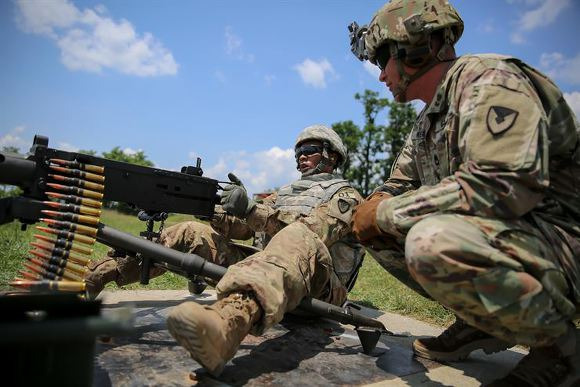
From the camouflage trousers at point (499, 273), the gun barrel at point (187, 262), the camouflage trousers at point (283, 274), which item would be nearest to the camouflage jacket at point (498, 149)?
the camouflage trousers at point (499, 273)

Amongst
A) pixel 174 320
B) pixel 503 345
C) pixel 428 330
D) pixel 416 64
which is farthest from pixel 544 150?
pixel 428 330

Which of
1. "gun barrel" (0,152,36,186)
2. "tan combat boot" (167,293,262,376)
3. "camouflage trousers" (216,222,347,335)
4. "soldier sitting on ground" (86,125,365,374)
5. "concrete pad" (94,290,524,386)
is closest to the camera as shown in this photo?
"tan combat boot" (167,293,262,376)

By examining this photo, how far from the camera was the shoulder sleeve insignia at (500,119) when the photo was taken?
198 cm

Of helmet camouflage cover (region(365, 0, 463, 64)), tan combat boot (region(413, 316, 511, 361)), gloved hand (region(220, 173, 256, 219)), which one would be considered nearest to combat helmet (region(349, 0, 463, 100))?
helmet camouflage cover (region(365, 0, 463, 64))

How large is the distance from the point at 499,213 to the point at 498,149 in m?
0.30

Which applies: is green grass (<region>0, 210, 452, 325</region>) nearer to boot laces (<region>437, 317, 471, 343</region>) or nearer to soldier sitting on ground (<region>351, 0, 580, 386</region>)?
A: boot laces (<region>437, 317, 471, 343</region>)

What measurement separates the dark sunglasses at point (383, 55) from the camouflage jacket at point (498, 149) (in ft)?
1.57

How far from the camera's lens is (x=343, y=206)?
368 centimetres

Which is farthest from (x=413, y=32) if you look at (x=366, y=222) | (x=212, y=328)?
(x=212, y=328)

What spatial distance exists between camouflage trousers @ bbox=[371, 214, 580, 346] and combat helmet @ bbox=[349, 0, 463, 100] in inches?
46.8

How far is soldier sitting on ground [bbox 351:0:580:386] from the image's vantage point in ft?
6.31

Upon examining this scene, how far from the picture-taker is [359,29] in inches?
134

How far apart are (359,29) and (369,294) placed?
3.72 metres

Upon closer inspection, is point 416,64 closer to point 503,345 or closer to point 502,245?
point 502,245
